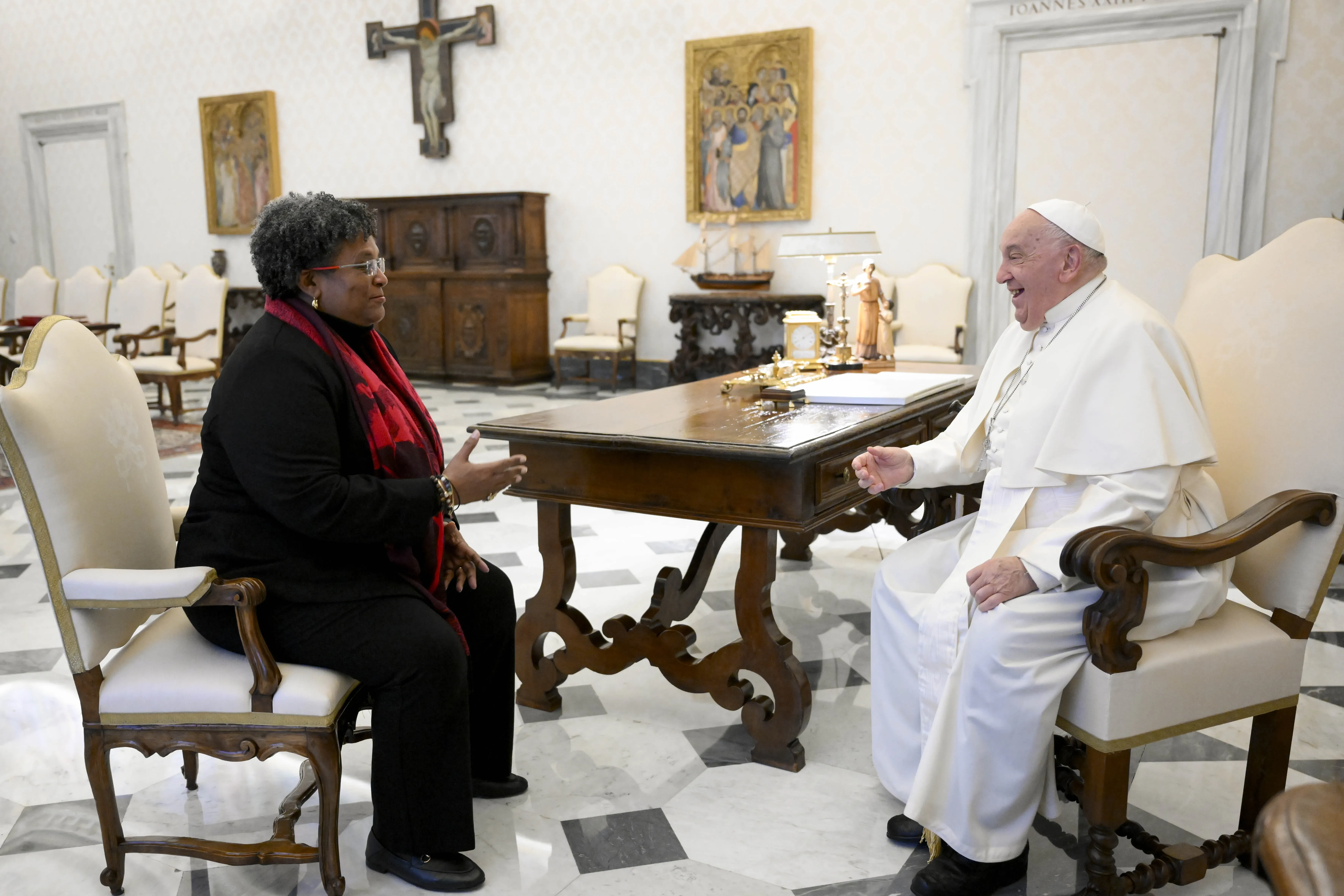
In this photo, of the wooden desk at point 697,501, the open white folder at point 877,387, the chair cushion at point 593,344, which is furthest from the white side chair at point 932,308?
the wooden desk at point 697,501

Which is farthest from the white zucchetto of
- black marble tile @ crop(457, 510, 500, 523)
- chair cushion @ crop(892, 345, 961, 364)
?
chair cushion @ crop(892, 345, 961, 364)

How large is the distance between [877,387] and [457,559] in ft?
4.83

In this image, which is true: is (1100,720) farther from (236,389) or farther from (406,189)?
(406,189)

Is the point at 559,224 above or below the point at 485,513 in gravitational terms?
above

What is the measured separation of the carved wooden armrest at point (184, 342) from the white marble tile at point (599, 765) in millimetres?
6123

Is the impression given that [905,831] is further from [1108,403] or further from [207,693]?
[207,693]

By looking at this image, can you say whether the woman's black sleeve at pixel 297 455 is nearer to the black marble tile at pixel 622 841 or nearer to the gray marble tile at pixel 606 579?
the black marble tile at pixel 622 841

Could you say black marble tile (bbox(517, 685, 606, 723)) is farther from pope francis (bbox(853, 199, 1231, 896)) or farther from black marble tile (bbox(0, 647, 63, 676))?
black marble tile (bbox(0, 647, 63, 676))

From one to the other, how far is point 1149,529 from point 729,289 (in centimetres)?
701

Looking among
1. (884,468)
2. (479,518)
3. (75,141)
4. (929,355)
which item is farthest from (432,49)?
(884,468)

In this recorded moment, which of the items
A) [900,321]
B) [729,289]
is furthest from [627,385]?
[900,321]

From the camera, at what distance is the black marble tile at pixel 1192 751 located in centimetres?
258

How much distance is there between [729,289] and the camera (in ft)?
28.9

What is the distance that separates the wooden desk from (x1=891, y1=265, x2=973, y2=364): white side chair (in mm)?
5085
